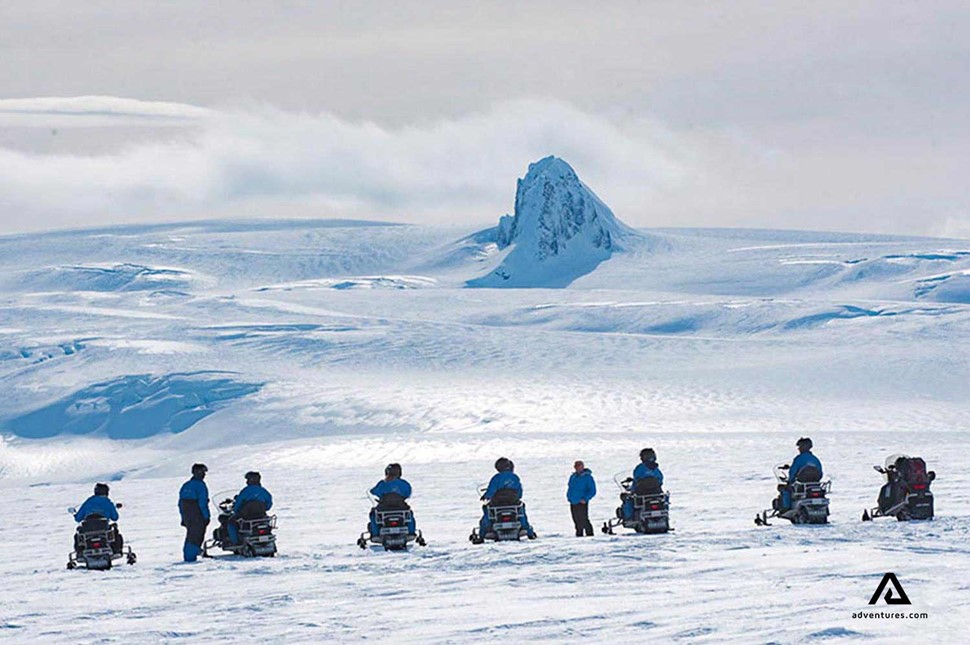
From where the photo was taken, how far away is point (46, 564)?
17219mm

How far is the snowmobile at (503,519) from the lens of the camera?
16.6 metres

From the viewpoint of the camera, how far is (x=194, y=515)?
53.5 ft

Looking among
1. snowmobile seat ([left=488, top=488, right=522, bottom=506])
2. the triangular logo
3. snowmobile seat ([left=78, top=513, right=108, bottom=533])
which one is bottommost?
the triangular logo

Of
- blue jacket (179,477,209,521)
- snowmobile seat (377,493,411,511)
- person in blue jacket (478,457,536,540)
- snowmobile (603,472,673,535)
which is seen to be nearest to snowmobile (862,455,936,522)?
snowmobile (603,472,673,535)

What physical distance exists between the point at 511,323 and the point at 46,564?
67949 millimetres

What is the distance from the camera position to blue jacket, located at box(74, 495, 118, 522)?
626 inches

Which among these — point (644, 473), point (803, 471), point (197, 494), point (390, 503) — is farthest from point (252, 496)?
point (803, 471)

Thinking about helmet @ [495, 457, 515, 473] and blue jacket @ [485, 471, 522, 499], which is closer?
helmet @ [495, 457, 515, 473]

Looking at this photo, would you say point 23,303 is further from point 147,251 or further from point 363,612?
point 363,612

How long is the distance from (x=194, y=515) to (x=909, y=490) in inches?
330

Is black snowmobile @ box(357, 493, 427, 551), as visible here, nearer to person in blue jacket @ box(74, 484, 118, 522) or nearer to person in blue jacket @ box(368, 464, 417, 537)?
person in blue jacket @ box(368, 464, 417, 537)

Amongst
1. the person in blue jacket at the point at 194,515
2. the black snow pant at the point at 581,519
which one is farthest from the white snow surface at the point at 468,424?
the black snow pant at the point at 581,519

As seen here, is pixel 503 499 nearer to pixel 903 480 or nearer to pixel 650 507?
pixel 650 507

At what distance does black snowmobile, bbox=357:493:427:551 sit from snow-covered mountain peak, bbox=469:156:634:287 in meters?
116
